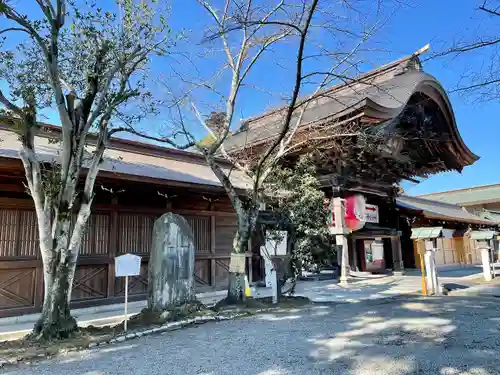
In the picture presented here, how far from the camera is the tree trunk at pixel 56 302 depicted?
182 inches

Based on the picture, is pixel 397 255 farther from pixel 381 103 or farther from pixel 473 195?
pixel 473 195

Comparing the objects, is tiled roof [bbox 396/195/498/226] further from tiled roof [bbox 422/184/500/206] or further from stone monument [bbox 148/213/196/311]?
stone monument [bbox 148/213/196/311]

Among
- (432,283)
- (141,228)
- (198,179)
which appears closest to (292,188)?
(198,179)

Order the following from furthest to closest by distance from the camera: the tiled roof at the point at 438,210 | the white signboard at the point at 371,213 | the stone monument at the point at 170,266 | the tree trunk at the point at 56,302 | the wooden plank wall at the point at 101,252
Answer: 1. the tiled roof at the point at 438,210
2. the white signboard at the point at 371,213
3. the wooden plank wall at the point at 101,252
4. the stone monument at the point at 170,266
5. the tree trunk at the point at 56,302

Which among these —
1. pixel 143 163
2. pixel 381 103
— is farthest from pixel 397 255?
pixel 143 163

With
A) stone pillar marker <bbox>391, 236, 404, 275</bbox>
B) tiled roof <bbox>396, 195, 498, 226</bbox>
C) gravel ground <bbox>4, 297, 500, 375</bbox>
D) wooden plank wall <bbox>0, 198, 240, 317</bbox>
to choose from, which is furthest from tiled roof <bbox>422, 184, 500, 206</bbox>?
gravel ground <bbox>4, 297, 500, 375</bbox>

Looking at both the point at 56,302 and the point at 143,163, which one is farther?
the point at 143,163

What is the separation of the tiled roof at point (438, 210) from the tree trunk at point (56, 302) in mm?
13718

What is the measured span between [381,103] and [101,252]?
8.30 metres

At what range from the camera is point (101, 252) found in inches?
312

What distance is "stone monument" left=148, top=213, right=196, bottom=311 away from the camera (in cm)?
588

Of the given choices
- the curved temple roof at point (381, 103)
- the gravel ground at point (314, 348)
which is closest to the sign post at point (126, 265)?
the gravel ground at point (314, 348)

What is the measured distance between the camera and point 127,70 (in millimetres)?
5988

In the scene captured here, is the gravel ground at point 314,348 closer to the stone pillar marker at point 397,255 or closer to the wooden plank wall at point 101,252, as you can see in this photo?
the wooden plank wall at point 101,252
